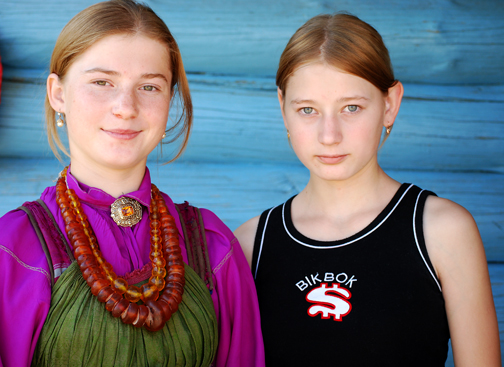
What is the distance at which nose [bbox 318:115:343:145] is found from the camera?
6.30 ft

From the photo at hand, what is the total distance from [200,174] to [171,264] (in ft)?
4.41

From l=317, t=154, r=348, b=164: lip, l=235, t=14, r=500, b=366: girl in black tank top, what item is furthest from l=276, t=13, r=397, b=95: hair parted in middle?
l=317, t=154, r=348, b=164: lip

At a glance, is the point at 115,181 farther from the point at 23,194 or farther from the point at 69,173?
the point at 23,194

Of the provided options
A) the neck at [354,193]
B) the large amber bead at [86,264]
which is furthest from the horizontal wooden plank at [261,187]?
the large amber bead at [86,264]

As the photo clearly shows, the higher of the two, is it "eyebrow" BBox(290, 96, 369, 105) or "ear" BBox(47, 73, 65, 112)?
"eyebrow" BBox(290, 96, 369, 105)

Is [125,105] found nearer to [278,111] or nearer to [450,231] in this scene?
[450,231]

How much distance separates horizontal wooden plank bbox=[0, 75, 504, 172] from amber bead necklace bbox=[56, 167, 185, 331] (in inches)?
50.2

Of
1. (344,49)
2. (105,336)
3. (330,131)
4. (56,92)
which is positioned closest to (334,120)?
(330,131)

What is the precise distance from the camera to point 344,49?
1953mm

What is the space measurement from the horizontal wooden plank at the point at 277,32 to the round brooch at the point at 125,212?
54.6 inches

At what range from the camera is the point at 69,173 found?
5.69 ft

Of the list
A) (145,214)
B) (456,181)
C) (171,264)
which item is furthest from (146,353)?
(456,181)

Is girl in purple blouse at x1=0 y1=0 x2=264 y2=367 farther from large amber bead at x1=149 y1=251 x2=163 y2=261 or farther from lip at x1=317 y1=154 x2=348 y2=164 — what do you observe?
lip at x1=317 y1=154 x2=348 y2=164

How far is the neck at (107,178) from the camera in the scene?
1.72 metres
